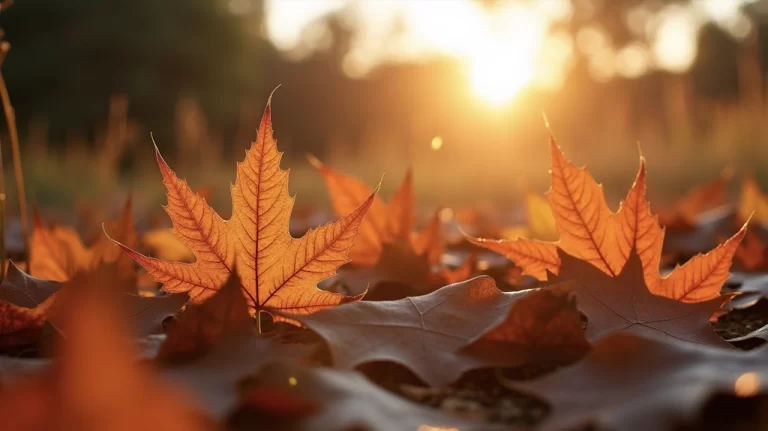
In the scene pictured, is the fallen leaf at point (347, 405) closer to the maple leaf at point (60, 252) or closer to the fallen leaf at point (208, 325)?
the fallen leaf at point (208, 325)

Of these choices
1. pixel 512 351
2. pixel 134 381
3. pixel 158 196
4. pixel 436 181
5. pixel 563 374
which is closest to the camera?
pixel 134 381

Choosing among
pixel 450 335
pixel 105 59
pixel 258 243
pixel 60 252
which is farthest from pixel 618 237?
pixel 105 59

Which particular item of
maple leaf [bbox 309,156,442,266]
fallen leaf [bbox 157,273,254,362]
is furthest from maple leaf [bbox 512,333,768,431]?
maple leaf [bbox 309,156,442,266]

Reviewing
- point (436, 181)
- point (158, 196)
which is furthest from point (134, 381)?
point (436, 181)

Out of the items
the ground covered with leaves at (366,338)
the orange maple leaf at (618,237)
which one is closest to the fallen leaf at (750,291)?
the ground covered with leaves at (366,338)

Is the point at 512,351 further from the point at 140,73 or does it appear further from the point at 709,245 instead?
the point at 140,73

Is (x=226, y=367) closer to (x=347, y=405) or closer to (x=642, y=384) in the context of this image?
(x=347, y=405)
